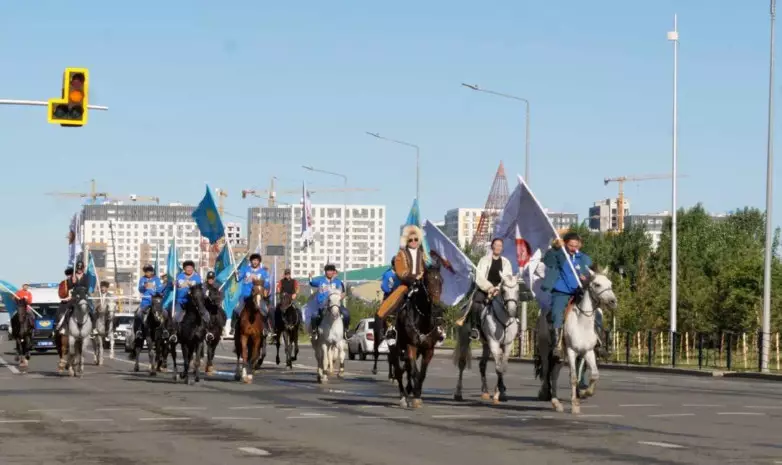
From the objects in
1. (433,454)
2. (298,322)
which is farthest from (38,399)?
(298,322)

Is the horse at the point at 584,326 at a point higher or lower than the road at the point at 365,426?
higher

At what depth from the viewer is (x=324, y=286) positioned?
3164 centimetres

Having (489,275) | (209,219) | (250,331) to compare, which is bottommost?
(250,331)

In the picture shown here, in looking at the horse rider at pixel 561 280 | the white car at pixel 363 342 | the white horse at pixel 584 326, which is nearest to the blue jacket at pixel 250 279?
the horse rider at pixel 561 280

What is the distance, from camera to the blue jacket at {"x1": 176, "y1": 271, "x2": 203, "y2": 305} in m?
30.7

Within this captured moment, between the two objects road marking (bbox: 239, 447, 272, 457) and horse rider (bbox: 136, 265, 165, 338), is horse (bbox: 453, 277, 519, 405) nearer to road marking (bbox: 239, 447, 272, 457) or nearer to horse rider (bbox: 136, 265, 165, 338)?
road marking (bbox: 239, 447, 272, 457)

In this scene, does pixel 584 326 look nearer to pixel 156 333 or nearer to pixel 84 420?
pixel 84 420

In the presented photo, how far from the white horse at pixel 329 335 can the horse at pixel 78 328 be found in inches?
217

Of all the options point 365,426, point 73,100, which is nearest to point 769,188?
point 73,100

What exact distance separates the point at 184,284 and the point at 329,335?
3097 mm

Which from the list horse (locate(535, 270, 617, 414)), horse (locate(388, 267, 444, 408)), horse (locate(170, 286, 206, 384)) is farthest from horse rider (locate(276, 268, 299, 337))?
horse (locate(535, 270, 617, 414))

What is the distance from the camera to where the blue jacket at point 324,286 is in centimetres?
3136

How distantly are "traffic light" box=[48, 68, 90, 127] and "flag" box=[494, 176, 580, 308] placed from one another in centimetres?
952

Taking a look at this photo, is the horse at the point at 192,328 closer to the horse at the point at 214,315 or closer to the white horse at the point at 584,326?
the horse at the point at 214,315
